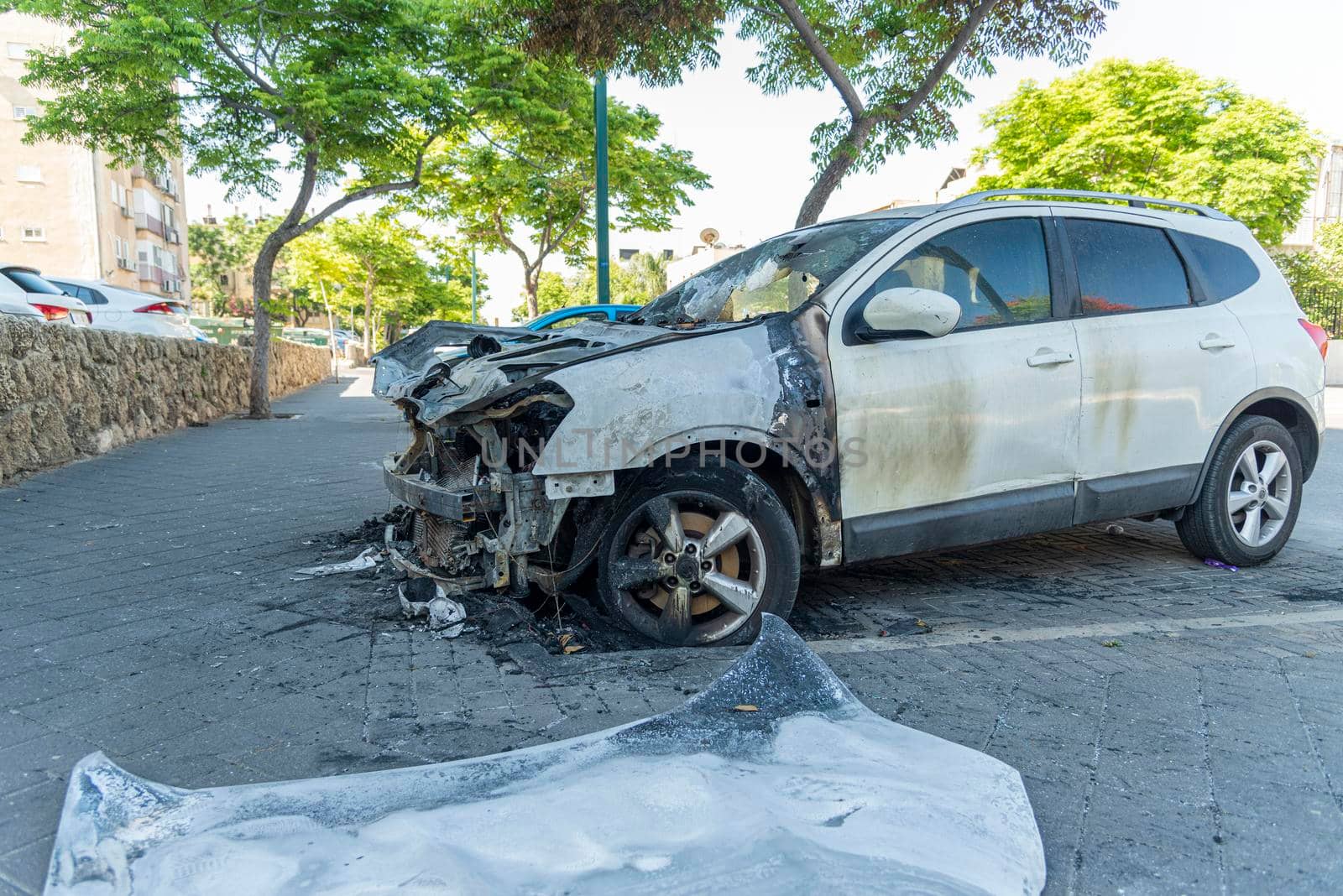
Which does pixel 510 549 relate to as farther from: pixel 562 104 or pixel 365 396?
pixel 365 396

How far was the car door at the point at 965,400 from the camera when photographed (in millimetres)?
3548

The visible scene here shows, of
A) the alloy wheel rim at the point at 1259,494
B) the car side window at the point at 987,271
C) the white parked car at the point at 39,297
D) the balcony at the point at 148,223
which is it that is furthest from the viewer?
the balcony at the point at 148,223

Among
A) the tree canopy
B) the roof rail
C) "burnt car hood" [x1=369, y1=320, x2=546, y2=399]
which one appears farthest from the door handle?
the tree canopy

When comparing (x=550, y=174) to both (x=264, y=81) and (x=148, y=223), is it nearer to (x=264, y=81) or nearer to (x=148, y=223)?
(x=264, y=81)

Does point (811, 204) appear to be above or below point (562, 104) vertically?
below

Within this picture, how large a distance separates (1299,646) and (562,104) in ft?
42.7

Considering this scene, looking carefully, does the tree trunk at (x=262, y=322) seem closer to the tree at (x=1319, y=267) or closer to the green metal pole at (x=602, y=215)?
the green metal pole at (x=602, y=215)

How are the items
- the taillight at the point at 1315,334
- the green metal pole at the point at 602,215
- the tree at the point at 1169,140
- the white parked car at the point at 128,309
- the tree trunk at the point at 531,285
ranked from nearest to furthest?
the taillight at the point at 1315,334 < the green metal pole at the point at 602,215 < the white parked car at the point at 128,309 < the tree trunk at the point at 531,285 < the tree at the point at 1169,140

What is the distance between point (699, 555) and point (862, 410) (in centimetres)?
84

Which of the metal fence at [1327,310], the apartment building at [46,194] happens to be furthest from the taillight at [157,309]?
the metal fence at [1327,310]

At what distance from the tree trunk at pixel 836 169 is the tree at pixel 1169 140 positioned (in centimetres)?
1949

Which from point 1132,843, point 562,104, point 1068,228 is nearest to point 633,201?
point 562,104

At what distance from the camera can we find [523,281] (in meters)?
23.7

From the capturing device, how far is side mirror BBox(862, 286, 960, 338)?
346 centimetres
